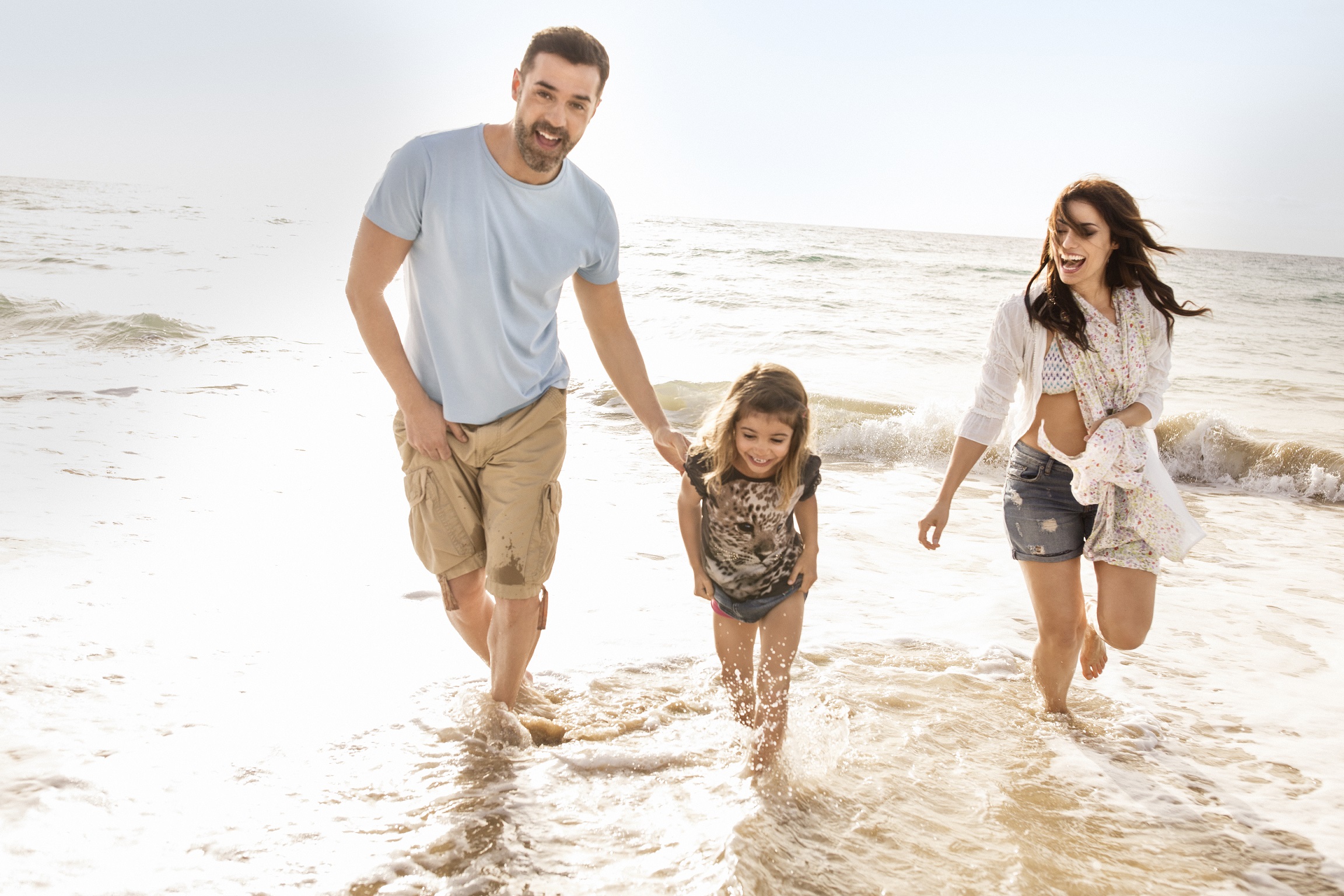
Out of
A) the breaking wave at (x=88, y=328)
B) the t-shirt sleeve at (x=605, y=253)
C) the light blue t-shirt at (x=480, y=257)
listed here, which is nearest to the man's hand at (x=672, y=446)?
the light blue t-shirt at (x=480, y=257)

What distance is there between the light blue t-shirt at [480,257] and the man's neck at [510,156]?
0.9 inches

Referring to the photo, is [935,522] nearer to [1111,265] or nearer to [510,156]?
[1111,265]

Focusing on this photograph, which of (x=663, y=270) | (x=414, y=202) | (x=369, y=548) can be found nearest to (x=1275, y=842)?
(x=414, y=202)

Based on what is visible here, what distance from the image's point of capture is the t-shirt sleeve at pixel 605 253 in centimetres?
321

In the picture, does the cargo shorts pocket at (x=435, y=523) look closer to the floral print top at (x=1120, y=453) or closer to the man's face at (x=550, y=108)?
the man's face at (x=550, y=108)

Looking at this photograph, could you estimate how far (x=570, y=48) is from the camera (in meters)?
2.82

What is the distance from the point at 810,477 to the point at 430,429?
1.29m

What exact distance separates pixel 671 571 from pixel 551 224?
279 cm

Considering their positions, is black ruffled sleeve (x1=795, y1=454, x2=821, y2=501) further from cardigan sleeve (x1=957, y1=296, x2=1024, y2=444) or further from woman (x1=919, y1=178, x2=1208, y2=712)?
cardigan sleeve (x1=957, y1=296, x2=1024, y2=444)

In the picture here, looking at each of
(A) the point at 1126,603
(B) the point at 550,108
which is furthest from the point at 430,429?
(A) the point at 1126,603

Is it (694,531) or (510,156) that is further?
(694,531)

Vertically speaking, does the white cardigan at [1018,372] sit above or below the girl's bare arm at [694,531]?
above

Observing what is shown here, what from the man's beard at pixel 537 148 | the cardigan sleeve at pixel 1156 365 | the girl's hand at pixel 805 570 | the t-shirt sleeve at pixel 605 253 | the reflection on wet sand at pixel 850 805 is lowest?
the reflection on wet sand at pixel 850 805

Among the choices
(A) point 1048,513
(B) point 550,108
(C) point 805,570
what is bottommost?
(C) point 805,570
